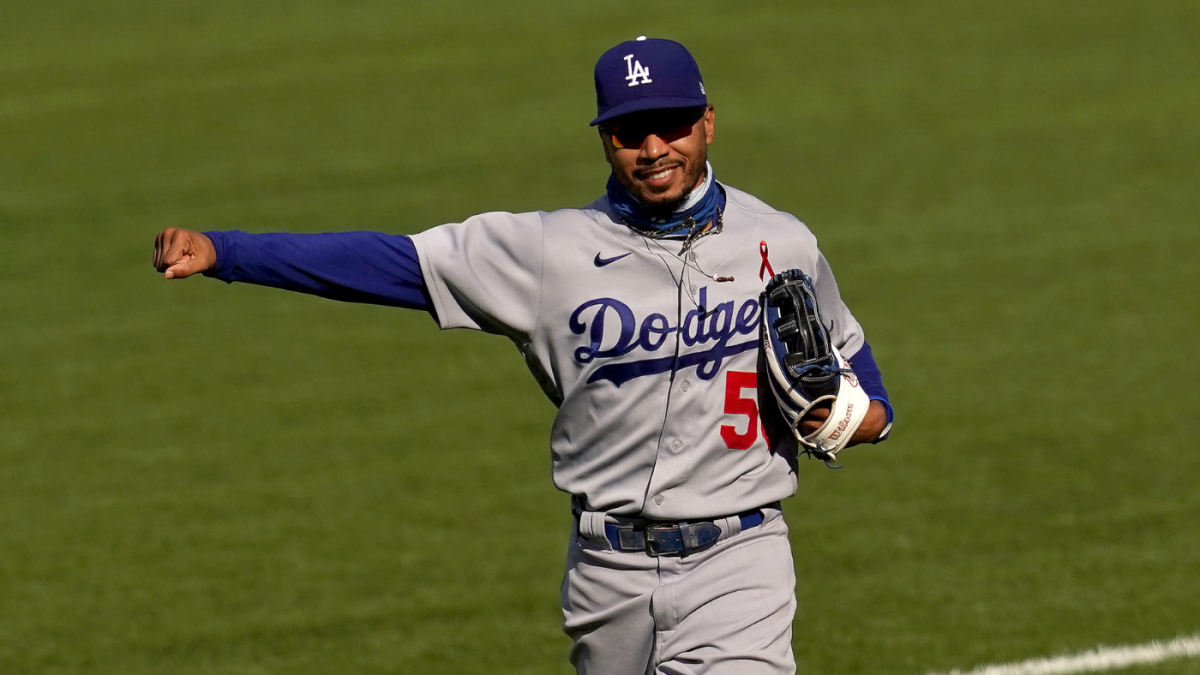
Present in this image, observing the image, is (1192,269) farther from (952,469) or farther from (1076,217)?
(952,469)

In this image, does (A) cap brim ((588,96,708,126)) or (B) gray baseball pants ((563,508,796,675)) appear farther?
(B) gray baseball pants ((563,508,796,675))

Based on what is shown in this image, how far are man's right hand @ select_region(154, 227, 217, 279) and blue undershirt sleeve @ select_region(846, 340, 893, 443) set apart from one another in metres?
1.71

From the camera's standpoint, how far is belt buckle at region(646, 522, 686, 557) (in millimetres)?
4406

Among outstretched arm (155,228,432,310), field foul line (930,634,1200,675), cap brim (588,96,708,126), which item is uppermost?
cap brim (588,96,708,126)

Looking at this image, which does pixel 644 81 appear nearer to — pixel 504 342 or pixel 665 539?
pixel 665 539

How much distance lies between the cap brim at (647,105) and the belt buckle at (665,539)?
3.41 ft

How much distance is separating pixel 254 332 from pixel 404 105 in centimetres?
598

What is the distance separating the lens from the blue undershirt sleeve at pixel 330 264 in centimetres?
412

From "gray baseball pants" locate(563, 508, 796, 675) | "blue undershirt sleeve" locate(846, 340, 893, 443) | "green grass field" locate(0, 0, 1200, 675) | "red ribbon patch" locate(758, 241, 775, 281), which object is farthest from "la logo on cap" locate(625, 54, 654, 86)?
"green grass field" locate(0, 0, 1200, 675)

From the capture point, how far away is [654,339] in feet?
14.3

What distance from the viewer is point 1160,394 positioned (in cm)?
900

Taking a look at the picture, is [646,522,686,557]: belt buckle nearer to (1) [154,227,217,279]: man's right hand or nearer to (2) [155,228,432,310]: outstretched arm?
(2) [155,228,432,310]: outstretched arm

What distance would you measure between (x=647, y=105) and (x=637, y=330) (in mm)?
563

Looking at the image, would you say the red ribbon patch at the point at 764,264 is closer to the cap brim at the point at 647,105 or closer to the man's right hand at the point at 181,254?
the cap brim at the point at 647,105
